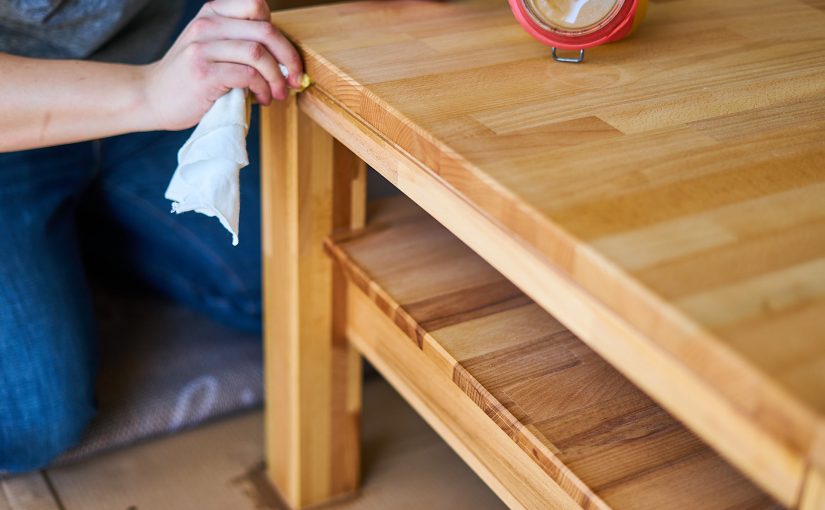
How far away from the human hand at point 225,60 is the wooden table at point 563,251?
1.2 inches

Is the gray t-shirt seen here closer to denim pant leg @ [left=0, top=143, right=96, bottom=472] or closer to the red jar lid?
denim pant leg @ [left=0, top=143, right=96, bottom=472]

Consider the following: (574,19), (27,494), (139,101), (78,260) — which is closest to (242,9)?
(139,101)

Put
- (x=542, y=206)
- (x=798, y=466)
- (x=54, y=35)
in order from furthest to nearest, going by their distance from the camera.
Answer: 1. (x=54, y=35)
2. (x=542, y=206)
3. (x=798, y=466)

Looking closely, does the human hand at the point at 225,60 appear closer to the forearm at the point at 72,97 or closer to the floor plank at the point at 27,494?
the forearm at the point at 72,97

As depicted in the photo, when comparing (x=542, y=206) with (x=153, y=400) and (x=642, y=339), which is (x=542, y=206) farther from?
(x=153, y=400)

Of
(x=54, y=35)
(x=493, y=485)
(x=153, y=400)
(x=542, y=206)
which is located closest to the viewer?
(x=542, y=206)

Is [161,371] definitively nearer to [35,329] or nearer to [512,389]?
[35,329]

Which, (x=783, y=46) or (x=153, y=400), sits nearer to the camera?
(x=783, y=46)

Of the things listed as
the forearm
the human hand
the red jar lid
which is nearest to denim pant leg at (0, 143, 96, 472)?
the forearm

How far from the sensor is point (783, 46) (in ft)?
2.81

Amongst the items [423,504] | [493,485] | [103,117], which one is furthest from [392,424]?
[103,117]

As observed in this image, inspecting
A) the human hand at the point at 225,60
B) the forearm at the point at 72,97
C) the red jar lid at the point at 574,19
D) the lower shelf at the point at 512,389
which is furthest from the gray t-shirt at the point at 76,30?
the red jar lid at the point at 574,19

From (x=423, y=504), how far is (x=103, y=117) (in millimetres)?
555

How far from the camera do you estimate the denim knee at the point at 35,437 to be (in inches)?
41.8
